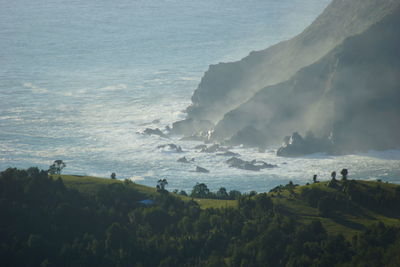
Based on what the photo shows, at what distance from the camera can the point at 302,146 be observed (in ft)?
630

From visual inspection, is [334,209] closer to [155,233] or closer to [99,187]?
[155,233]

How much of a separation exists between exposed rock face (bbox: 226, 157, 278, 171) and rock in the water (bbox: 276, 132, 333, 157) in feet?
26.6

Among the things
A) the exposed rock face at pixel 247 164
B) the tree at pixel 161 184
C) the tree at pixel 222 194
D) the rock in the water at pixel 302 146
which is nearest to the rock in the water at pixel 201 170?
the exposed rock face at pixel 247 164

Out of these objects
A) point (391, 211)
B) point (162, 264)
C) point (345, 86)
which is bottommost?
point (162, 264)

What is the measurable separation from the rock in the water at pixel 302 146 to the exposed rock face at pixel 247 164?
8.11 meters

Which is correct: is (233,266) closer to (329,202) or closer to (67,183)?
(329,202)

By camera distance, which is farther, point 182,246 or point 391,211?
point 391,211

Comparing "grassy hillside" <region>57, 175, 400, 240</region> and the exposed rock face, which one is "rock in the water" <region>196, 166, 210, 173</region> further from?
"grassy hillside" <region>57, 175, 400, 240</region>

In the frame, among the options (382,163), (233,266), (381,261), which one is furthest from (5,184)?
(382,163)

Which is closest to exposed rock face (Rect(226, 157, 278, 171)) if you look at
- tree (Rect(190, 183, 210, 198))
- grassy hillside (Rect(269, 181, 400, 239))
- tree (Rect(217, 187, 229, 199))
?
tree (Rect(190, 183, 210, 198))

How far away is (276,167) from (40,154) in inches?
2248

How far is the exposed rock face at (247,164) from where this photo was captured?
604ft

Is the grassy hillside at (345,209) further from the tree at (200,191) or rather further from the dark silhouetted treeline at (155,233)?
the tree at (200,191)

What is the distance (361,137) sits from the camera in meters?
192
